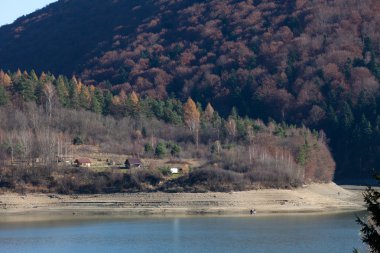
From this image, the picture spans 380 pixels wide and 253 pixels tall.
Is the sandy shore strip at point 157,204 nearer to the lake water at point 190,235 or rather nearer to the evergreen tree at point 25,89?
the lake water at point 190,235

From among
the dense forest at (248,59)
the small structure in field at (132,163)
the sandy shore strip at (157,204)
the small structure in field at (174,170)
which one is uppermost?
the dense forest at (248,59)

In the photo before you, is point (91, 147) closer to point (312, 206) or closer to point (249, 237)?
→ point (312, 206)

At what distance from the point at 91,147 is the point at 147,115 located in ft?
50.9

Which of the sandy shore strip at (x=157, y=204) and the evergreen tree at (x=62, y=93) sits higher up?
the evergreen tree at (x=62, y=93)

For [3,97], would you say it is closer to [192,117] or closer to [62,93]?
[62,93]

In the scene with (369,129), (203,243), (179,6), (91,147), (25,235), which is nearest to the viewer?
(203,243)

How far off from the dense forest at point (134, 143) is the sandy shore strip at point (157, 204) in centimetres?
109

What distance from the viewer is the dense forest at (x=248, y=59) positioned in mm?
120188

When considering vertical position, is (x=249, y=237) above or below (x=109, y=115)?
below

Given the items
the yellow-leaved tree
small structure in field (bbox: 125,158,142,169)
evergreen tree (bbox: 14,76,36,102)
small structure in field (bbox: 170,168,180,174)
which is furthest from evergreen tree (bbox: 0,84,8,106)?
Answer: small structure in field (bbox: 170,168,180,174)

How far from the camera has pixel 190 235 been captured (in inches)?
1967

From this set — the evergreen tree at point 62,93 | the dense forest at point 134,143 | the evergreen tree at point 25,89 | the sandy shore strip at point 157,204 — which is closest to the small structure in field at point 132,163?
the dense forest at point 134,143

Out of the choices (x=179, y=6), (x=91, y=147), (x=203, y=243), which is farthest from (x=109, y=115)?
(x=179, y=6)

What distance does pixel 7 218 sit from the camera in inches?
2475
